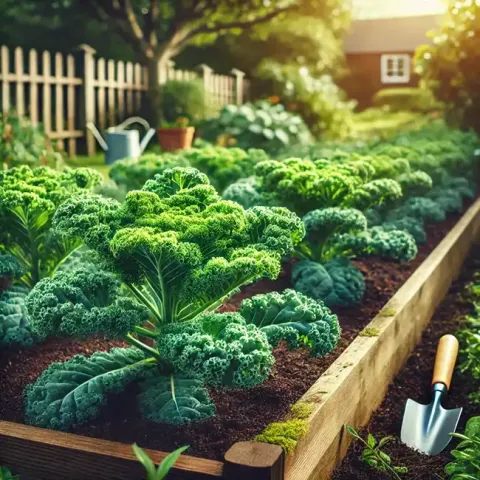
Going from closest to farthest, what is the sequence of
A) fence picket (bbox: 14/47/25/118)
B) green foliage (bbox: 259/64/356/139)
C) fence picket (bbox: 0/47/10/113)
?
1. fence picket (bbox: 0/47/10/113)
2. fence picket (bbox: 14/47/25/118)
3. green foliage (bbox: 259/64/356/139)

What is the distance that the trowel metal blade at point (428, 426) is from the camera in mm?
3203

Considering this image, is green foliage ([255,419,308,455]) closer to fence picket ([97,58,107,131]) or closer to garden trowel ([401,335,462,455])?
garden trowel ([401,335,462,455])

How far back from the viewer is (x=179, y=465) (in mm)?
2152

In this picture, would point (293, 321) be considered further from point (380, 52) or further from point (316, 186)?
point (380, 52)

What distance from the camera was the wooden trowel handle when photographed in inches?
139

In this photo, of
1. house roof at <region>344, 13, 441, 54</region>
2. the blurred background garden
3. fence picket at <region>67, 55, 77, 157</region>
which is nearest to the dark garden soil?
the blurred background garden

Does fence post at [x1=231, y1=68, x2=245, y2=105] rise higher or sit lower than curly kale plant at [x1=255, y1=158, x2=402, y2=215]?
Result: higher

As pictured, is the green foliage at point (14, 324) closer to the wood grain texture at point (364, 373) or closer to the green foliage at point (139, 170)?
the wood grain texture at point (364, 373)

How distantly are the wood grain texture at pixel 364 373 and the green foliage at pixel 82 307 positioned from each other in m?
0.68

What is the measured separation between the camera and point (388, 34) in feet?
114

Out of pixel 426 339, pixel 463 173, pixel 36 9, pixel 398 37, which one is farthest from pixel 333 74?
pixel 426 339

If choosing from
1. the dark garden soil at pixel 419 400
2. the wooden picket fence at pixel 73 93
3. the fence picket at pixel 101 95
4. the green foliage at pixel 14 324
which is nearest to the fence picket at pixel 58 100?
the wooden picket fence at pixel 73 93

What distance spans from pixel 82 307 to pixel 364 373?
4.21ft

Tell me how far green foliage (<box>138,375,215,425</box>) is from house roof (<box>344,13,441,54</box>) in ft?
108
